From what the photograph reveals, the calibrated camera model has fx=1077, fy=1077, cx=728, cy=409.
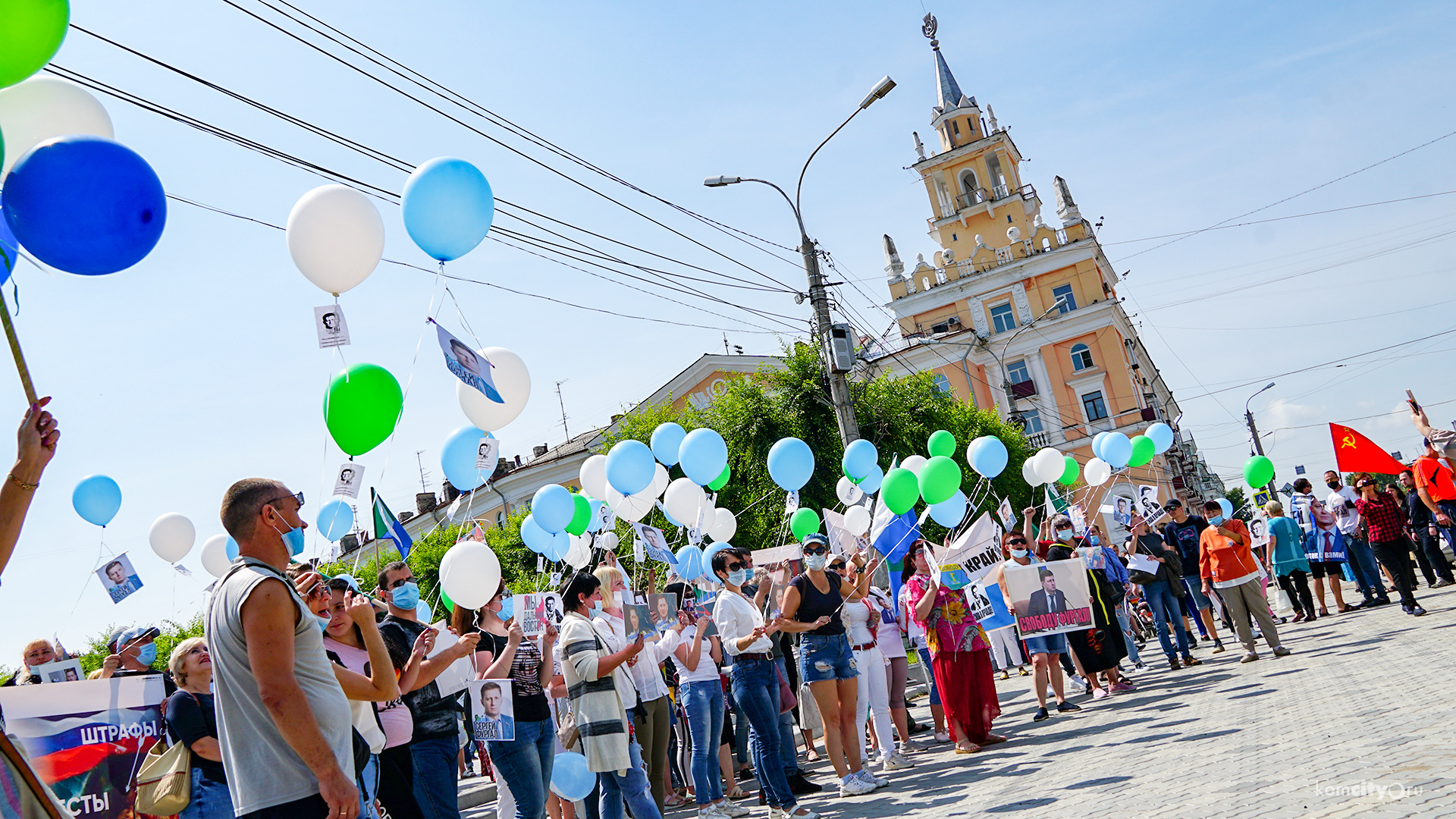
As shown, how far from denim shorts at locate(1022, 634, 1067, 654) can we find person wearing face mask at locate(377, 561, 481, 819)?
6.46 meters

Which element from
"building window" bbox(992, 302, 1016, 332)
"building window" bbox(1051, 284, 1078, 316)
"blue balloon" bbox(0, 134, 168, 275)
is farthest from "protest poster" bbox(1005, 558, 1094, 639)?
"building window" bbox(992, 302, 1016, 332)

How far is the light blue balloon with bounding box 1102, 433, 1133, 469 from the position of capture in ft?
56.4

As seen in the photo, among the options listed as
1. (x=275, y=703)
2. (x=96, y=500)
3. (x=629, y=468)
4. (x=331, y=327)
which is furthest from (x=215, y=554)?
(x=275, y=703)

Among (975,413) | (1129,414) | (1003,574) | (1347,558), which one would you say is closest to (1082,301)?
(1129,414)

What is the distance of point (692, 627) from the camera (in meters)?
9.80

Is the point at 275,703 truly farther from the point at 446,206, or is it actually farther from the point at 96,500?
the point at 96,500

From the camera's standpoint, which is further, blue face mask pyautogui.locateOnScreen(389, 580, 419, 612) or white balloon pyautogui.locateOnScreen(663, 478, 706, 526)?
white balloon pyautogui.locateOnScreen(663, 478, 706, 526)

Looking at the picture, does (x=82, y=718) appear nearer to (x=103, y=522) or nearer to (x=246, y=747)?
(x=246, y=747)

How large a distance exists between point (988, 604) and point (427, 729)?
224 inches

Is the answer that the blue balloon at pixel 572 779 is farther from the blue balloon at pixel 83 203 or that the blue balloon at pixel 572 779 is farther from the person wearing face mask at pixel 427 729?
the blue balloon at pixel 83 203

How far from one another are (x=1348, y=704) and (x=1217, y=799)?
284 centimetres

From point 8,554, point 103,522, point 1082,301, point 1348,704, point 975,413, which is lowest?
point 1348,704

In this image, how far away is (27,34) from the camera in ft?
12.7

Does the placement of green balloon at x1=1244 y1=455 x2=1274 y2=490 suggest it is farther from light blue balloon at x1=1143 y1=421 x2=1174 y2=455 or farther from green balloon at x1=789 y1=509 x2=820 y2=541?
green balloon at x1=789 y1=509 x2=820 y2=541
